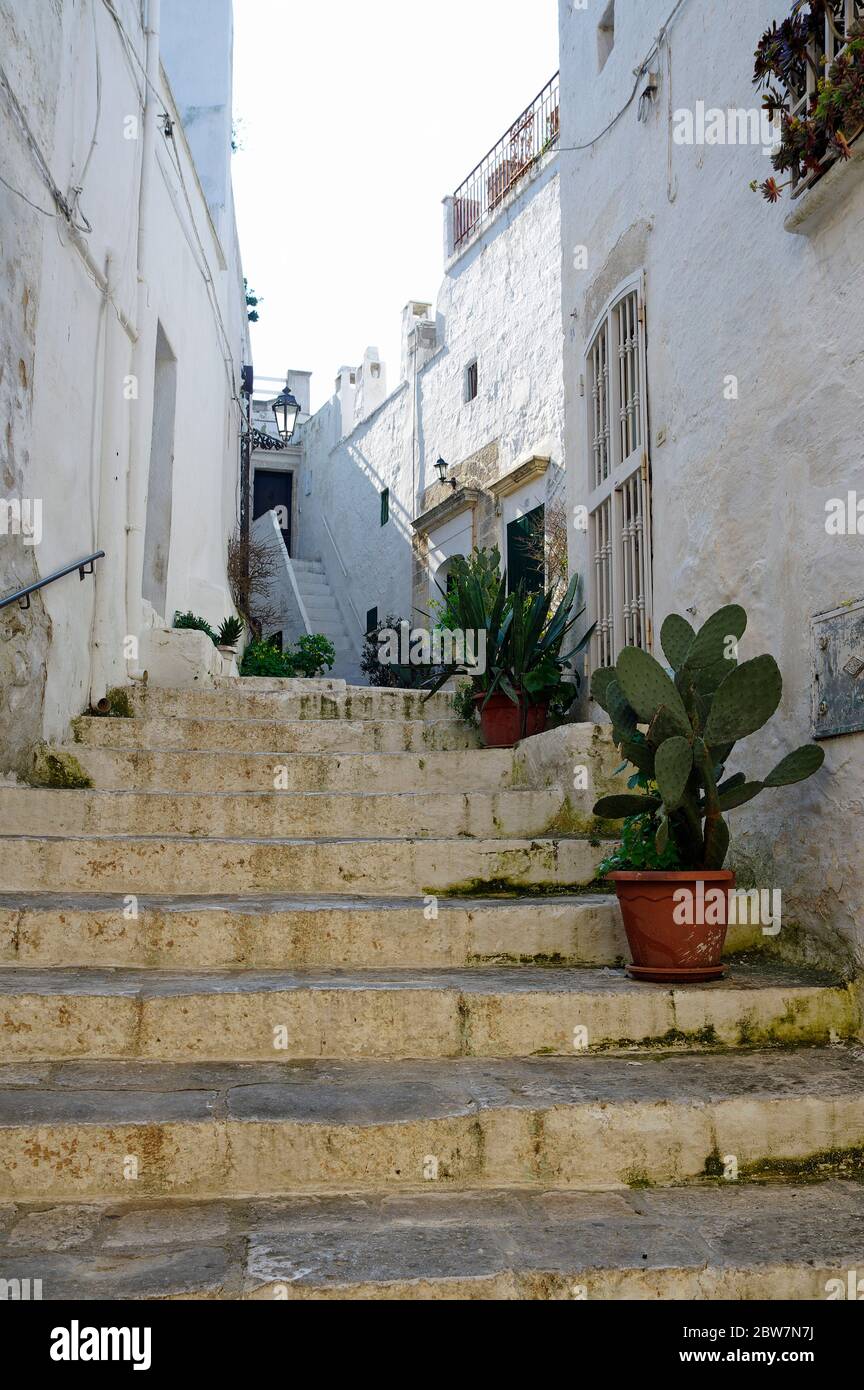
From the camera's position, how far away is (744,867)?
12.2 feet

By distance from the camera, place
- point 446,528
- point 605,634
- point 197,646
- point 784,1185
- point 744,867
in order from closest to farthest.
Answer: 1. point 784,1185
2. point 744,867
3. point 605,634
4. point 197,646
5. point 446,528

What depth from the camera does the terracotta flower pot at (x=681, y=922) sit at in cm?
312

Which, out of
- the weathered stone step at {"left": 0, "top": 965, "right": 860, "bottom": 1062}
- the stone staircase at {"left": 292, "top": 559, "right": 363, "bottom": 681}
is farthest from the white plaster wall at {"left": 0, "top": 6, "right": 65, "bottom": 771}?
the stone staircase at {"left": 292, "top": 559, "right": 363, "bottom": 681}

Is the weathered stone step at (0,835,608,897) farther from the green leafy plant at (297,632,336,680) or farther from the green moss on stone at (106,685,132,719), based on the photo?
the green leafy plant at (297,632,336,680)

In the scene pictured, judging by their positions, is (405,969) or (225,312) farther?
(225,312)

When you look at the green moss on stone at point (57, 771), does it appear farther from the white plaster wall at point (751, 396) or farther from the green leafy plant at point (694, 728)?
the white plaster wall at point (751, 396)

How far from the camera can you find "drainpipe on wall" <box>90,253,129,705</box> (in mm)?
5359

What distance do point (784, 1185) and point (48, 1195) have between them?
5.02 feet

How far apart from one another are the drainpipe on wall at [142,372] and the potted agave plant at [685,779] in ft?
11.3

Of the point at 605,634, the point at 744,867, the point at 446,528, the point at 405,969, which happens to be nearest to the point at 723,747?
the point at 744,867

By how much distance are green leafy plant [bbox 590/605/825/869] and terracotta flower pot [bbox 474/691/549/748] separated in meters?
2.19

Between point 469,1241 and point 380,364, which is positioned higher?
point 380,364

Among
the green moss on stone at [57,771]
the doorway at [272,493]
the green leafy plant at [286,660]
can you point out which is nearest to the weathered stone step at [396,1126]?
the green moss on stone at [57,771]

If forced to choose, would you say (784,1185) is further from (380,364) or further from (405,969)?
(380,364)
